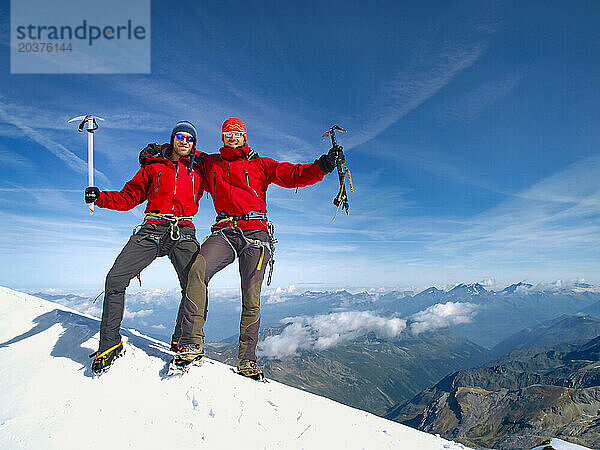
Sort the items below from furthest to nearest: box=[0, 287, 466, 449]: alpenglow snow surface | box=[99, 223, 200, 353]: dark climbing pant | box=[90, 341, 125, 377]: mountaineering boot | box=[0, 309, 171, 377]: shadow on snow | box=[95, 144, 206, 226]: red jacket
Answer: box=[95, 144, 206, 226]: red jacket
box=[0, 309, 171, 377]: shadow on snow
box=[99, 223, 200, 353]: dark climbing pant
box=[90, 341, 125, 377]: mountaineering boot
box=[0, 287, 466, 449]: alpenglow snow surface

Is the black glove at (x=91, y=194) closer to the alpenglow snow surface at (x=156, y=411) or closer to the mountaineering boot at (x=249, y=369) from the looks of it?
the alpenglow snow surface at (x=156, y=411)

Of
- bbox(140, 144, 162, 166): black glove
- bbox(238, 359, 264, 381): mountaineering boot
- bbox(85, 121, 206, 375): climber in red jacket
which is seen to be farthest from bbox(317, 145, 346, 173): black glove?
bbox(238, 359, 264, 381): mountaineering boot

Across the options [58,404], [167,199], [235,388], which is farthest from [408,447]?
[167,199]

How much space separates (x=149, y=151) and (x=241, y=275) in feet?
11.9

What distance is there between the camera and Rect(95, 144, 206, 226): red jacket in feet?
24.4

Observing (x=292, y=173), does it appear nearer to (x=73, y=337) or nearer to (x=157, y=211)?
(x=157, y=211)

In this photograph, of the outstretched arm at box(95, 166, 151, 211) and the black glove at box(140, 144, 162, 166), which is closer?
the outstretched arm at box(95, 166, 151, 211)

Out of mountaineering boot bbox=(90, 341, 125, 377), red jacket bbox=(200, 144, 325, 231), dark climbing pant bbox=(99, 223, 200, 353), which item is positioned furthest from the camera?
red jacket bbox=(200, 144, 325, 231)

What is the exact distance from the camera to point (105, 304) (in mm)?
6551

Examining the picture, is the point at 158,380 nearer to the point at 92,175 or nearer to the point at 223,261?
the point at 223,261

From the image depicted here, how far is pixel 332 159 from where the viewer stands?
7.57 metres

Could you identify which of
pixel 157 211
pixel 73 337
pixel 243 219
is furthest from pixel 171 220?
pixel 73 337

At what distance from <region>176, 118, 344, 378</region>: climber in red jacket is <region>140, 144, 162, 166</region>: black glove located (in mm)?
1058

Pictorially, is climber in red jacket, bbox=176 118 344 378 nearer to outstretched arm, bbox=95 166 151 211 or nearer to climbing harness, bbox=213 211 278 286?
climbing harness, bbox=213 211 278 286
